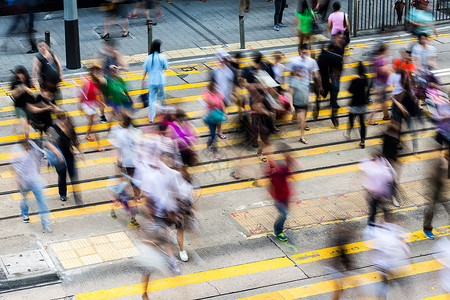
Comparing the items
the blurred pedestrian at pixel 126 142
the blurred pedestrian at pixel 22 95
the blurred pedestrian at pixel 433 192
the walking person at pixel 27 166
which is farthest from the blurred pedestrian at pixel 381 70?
the walking person at pixel 27 166

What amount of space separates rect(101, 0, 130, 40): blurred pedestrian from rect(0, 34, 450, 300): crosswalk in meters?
2.74

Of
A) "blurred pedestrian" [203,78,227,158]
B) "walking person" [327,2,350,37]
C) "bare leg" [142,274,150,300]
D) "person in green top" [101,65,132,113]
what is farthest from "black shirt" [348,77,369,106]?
"bare leg" [142,274,150,300]

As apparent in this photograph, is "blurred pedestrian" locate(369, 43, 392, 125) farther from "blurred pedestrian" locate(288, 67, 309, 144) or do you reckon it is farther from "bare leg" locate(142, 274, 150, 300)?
"bare leg" locate(142, 274, 150, 300)

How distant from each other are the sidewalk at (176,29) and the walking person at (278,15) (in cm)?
19

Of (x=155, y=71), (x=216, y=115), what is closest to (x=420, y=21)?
(x=155, y=71)

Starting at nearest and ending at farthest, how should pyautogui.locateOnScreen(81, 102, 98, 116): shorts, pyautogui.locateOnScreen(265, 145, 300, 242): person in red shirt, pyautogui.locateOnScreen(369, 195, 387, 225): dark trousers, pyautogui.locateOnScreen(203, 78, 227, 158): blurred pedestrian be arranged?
pyautogui.locateOnScreen(265, 145, 300, 242): person in red shirt, pyautogui.locateOnScreen(369, 195, 387, 225): dark trousers, pyautogui.locateOnScreen(203, 78, 227, 158): blurred pedestrian, pyautogui.locateOnScreen(81, 102, 98, 116): shorts

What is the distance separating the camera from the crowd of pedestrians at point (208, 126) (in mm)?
10234

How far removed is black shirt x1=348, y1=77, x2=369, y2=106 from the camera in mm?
14125

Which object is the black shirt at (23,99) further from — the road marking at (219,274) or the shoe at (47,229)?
the road marking at (219,274)

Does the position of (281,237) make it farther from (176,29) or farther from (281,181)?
(176,29)

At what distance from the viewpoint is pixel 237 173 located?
1367 cm

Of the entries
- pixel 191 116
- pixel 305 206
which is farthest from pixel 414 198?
pixel 191 116

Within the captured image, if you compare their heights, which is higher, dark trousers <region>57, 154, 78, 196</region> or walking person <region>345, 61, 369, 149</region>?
walking person <region>345, 61, 369, 149</region>

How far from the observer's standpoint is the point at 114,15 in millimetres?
21828
